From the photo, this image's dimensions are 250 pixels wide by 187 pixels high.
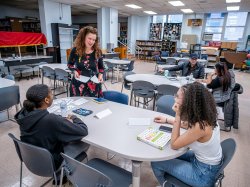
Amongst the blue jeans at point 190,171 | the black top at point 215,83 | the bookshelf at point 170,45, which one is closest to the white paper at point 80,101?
the blue jeans at point 190,171

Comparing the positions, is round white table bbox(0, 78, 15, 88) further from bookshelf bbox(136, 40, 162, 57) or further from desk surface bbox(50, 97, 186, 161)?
bookshelf bbox(136, 40, 162, 57)

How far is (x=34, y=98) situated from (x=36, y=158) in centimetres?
44

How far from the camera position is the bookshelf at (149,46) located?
1252 centimetres

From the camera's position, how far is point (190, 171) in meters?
1.33

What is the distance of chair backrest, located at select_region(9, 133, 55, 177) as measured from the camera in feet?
4.03

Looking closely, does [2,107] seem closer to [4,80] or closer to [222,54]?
[4,80]

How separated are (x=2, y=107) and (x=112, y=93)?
5.49ft

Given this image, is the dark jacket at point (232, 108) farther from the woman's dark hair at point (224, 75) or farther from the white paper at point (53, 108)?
the white paper at point (53, 108)

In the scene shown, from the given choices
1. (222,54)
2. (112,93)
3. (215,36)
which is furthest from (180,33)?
(112,93)

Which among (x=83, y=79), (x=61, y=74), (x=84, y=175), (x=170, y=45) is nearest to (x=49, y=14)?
(x=61, y=74)

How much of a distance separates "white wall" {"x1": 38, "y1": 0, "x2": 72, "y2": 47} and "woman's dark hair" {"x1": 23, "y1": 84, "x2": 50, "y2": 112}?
763 cm

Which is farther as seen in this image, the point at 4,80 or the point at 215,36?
the point at 215,36

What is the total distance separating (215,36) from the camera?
37.4 feet

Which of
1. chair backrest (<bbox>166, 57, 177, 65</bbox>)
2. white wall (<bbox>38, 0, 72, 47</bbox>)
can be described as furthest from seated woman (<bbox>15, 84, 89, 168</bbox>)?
white wall (<bbox>38, 0, 72, 47</bbox>)
